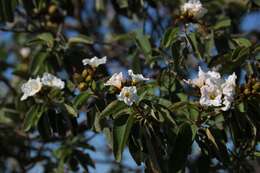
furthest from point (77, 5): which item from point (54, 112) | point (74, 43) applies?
point (54, 112)

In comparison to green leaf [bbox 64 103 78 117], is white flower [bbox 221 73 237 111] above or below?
above

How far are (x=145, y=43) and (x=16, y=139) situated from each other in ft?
3.61

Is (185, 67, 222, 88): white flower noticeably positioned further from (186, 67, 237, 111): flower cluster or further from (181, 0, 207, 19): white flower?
(181, 0, 207, 19): white flower

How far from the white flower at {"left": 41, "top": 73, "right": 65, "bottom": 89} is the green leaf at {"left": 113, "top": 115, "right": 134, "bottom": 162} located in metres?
0.35

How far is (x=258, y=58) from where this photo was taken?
220 cm

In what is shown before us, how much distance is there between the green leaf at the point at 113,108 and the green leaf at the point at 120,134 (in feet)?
0.12

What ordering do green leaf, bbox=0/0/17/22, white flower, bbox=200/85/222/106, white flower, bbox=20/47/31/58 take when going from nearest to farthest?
white flower, bbox=200/85/222/106 → green leaf, bbox=0/0/17/22 → white flower, bbox=20/47/31/58

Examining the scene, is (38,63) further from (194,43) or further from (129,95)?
(129,95)

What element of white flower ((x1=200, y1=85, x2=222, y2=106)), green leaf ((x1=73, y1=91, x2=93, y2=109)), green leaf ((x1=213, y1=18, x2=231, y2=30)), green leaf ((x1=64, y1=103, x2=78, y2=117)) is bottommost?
green leaf ((x1=64, y1=103, x2=78, y2=117))

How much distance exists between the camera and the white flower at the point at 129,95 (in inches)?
73.8

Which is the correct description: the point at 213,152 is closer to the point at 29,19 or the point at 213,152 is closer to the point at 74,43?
the point at 74,43

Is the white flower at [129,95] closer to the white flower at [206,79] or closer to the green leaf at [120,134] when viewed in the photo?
the green leaf at [120,134]

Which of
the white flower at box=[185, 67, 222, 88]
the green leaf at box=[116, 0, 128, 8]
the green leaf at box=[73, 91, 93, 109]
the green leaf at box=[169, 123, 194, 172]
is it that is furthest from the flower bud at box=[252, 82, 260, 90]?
the green leaf at box=[116, 0, 128, 8]

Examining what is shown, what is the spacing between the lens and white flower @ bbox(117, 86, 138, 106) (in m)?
1.88
